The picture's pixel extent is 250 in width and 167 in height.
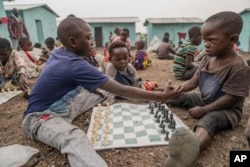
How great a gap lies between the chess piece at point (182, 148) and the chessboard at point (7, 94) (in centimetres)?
307

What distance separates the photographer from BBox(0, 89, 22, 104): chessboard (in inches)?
142

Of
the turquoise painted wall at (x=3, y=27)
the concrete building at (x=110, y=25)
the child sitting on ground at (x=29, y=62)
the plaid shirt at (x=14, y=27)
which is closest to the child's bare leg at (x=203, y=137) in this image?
the child sitting on ground at (x=29, y=62)

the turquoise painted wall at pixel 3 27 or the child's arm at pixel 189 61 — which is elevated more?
the turquoise painted wall at pixel 3 27

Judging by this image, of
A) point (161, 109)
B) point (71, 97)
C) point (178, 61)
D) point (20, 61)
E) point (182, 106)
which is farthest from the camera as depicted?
point (178, 61)

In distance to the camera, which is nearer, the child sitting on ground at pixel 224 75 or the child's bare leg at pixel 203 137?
the child's bare leg at pixel 203 137

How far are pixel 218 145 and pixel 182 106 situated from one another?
0.94 meters

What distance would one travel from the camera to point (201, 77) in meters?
2.47

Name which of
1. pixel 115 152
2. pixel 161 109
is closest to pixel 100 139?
pixel 115 152

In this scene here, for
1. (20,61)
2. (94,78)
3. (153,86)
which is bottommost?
(153,86)

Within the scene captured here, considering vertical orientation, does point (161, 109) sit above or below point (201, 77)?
below

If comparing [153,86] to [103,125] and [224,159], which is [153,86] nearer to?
[103,125]

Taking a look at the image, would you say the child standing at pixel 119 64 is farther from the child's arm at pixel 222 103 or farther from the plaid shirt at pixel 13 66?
the plaid shirt at pixel 13 66

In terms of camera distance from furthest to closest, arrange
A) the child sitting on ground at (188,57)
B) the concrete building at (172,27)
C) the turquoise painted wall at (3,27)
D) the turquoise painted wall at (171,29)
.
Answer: the turquoise painted wall at (171,29), the concrete building at (172,27), the turquoise painted wall at (3,27), the child sitting on ground at (188,57)

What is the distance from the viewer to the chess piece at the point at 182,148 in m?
1.42
